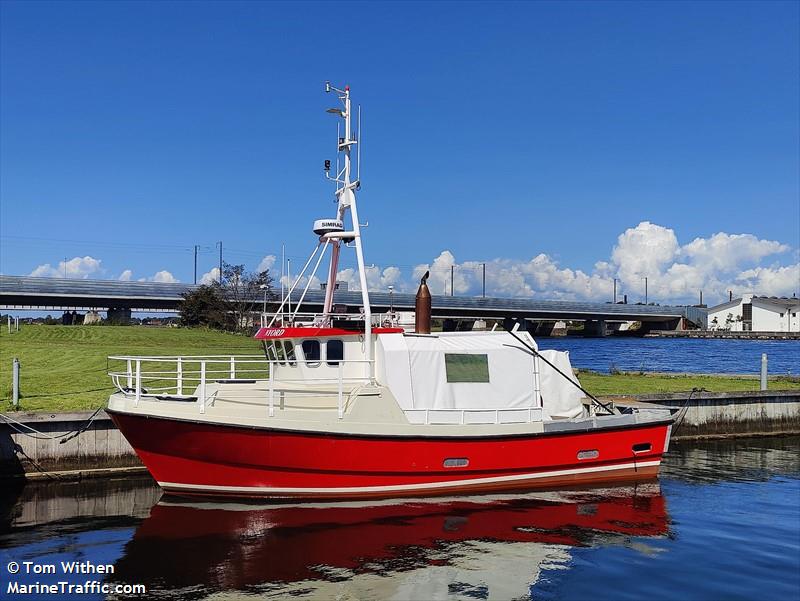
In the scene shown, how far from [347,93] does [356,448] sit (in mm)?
8087

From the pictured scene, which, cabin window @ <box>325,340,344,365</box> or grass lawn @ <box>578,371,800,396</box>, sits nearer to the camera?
cabin window @ <box>325,340,344,365</box>

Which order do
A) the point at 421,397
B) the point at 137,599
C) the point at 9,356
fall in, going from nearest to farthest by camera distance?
1. the point at 137,599
2. the point at 421,397
3. the point at 9,356

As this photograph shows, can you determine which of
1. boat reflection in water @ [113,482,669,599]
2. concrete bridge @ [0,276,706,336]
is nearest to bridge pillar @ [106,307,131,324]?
concrete bridge @ [0,276,706,336]

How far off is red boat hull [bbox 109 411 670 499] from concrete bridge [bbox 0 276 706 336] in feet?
130

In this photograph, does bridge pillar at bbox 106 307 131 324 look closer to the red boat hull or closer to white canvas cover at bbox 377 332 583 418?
the red boat hull

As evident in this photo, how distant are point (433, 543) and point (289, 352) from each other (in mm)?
5600

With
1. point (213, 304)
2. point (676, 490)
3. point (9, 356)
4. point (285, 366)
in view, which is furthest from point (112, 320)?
point (676, 490)

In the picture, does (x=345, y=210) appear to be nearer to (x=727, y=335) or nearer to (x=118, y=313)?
(x=118, y=313)

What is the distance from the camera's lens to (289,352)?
50.7 ft

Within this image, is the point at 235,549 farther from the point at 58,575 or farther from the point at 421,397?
the point at 421,397

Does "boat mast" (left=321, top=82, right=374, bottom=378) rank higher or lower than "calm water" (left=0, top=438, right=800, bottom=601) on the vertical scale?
higher

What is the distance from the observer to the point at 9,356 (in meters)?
30.9

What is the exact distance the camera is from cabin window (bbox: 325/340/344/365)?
15430 millimetres

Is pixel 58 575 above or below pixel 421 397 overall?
below
